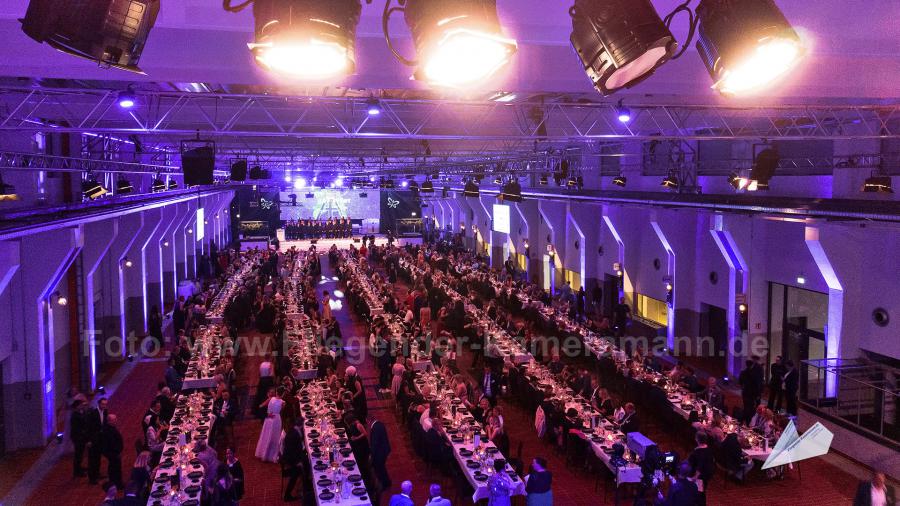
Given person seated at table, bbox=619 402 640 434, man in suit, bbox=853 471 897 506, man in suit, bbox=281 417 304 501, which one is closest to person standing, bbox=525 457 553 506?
person seated at table, bbox=619 402 640 434

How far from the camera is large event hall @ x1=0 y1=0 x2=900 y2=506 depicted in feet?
11.7

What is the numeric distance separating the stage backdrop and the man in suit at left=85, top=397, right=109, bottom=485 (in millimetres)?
36627

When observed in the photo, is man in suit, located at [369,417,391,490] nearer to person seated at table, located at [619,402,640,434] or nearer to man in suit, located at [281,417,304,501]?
man in suit, located at [281,417,304,501]

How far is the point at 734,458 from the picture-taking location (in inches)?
349

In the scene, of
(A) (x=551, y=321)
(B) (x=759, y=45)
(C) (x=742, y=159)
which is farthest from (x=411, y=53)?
(A) (x=551, y=321)

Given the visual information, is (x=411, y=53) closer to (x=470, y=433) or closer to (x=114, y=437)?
(x=470, y=433)

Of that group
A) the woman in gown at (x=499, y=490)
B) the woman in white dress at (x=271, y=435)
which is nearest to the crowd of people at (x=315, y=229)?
the woman in white dress at (x=271, y=435)

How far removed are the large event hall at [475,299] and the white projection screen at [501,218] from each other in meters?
Answer: 8.37

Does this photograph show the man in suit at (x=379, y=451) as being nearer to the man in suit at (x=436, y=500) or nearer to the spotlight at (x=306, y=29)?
the man in suit at (x=436, y=500)

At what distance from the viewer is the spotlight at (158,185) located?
20.9 metres

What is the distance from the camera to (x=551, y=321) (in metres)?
16.9

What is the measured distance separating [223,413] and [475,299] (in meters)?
11.6

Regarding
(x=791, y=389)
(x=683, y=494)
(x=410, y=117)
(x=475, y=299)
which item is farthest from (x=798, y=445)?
(x=475, y=299)

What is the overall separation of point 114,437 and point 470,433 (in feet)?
15.6
